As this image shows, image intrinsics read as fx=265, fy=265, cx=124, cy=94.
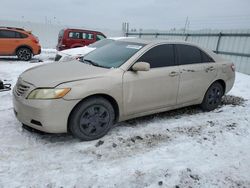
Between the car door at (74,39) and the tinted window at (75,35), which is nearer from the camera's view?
the car door at (74,39)

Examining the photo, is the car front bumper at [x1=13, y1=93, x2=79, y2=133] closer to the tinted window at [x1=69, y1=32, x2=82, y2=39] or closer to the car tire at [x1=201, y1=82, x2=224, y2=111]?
the car tire at [x1=201, y1=82, x2=224, y2=111]

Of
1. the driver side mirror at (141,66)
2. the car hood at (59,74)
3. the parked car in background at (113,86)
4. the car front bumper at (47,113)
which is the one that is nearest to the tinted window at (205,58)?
the parked car in background at (113,86)

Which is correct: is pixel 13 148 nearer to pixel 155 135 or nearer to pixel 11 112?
pixel 11 112

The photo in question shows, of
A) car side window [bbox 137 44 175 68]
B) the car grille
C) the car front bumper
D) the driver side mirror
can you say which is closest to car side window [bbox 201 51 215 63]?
car side window [bbox 137 44 175 68]

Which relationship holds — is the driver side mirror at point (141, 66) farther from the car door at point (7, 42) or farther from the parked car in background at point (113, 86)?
the car door at point (7, 42)

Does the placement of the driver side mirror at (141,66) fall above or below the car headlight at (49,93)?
above

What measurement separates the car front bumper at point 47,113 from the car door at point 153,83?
97 cm

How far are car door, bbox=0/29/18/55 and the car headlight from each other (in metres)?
10.3

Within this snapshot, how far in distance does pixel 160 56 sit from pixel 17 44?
1023 centimetres

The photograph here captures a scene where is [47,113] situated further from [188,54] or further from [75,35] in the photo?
[75,35]

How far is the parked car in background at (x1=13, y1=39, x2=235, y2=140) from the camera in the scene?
12.1 feet

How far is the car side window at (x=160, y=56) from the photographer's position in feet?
15.0

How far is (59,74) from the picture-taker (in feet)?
13.0

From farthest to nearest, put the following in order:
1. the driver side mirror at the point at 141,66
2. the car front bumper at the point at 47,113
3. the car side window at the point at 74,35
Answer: the car side window at the point at 74,35 < the driver side mirror at the point at 141,66 < the car front bumper at the point at 47,113
